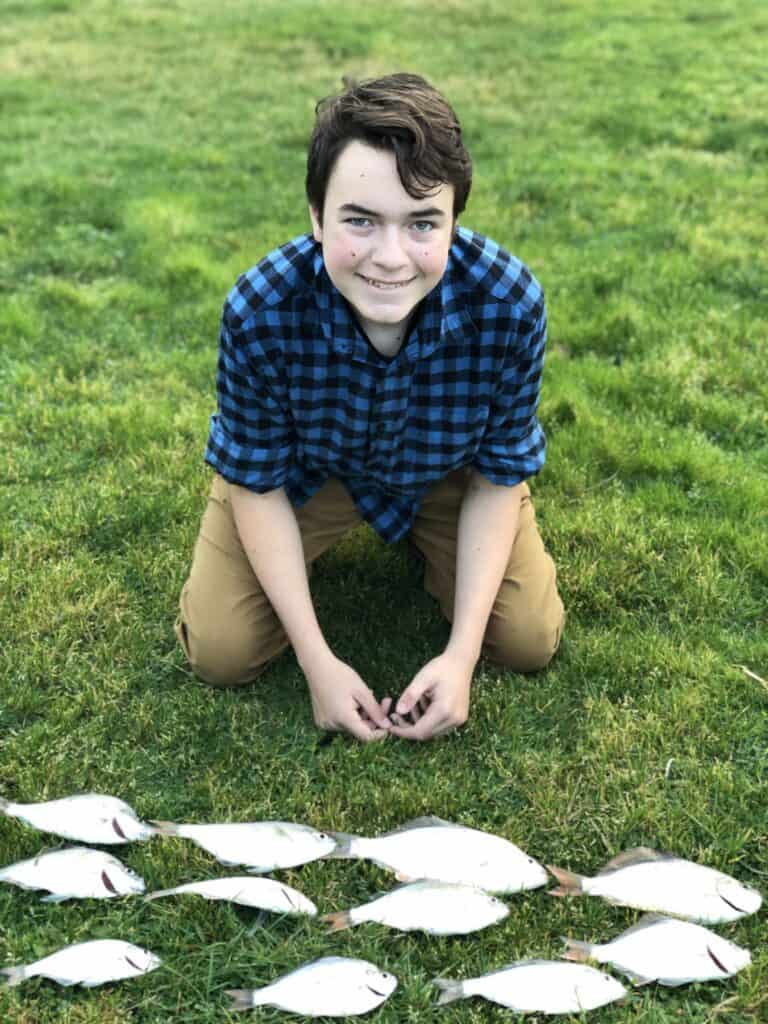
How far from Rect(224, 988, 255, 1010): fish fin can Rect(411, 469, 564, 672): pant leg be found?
134 centimetres

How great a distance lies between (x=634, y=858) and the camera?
2703mm

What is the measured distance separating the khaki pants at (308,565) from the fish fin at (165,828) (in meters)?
0.59

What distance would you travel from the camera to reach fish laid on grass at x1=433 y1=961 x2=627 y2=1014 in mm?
2400

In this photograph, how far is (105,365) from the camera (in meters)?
5.15

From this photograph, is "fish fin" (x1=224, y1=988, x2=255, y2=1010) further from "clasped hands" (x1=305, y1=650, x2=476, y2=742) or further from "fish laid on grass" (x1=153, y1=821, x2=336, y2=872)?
"clasped hands" (x1=305, y1=650, x2=476, y2=742)

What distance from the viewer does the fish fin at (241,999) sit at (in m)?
2.42

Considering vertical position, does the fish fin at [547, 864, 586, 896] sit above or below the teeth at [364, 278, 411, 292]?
below

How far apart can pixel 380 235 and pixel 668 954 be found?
1.87 meters

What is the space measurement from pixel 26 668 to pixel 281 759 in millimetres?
919

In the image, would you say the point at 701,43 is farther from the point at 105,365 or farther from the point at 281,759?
the point at 281,759

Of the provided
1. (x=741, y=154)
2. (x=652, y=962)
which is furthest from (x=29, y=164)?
(x=652, y=962)

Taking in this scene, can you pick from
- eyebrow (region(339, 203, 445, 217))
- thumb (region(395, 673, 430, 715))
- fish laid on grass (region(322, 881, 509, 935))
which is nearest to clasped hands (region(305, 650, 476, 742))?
thumb (region(395, 673, 430, 715))

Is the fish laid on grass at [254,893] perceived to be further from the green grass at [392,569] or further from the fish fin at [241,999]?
the fish fin at [241,999]

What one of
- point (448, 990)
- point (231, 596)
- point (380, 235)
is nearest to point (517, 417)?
point (380, 235)
